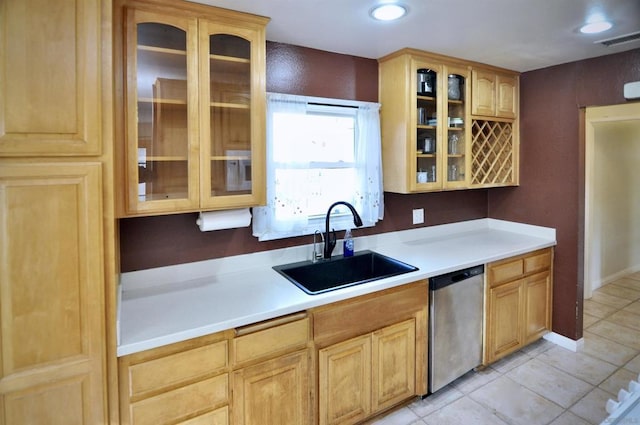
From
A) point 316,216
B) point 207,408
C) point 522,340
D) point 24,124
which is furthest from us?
point 522,340

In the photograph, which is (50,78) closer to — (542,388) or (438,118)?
(438,118)

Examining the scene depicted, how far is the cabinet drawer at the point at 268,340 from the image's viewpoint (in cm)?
159

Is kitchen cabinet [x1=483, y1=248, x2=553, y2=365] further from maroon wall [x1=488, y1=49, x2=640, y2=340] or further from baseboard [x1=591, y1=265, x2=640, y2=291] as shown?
baseboard [x1=591, y1=265, x2=640, y2=291]

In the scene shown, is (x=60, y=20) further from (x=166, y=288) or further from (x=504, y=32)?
(x=504, y=32)

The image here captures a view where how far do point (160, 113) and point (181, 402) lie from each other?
1252 millimetres

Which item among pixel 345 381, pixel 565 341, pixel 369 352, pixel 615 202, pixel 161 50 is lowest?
pixel 565 341

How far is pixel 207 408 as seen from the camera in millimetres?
1538

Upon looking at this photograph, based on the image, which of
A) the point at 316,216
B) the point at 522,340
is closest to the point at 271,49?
the point at 316,216

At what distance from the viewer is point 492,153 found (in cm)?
302

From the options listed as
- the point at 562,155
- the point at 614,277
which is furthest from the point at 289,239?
the point at 614,277

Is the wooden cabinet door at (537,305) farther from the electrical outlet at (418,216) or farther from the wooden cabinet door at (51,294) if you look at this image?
the wooden cabinet door at (51,294)

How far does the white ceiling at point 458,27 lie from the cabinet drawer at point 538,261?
4.78ft

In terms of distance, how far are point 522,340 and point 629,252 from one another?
3.02 m

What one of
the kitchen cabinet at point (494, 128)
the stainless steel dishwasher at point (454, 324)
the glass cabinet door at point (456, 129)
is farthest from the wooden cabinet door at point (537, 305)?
the glass cabinet door at point (456, 129)
